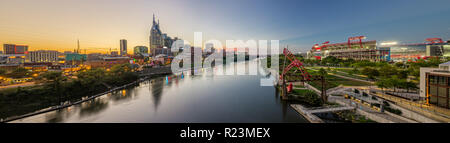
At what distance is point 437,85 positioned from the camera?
866 centimetres

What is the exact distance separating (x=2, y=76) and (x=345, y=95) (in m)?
33.1

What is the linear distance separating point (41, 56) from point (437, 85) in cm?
7874

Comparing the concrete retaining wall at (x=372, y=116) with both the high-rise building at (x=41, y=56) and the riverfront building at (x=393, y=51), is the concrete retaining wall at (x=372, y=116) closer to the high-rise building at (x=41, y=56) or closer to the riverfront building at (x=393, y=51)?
the riverfront building at (x=393, y=51)

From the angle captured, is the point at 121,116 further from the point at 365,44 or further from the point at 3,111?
the point at 365,44

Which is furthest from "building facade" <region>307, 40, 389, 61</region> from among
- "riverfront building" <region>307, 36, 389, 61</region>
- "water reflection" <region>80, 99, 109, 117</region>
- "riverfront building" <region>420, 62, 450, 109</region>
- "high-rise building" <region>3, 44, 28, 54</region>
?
"high-rise building" <region>3, 44, 28, 54</region>

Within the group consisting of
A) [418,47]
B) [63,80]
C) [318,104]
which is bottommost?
[318,104]

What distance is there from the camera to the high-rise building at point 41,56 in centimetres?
4590

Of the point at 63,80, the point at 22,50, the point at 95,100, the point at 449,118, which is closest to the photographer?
the point at 449,118

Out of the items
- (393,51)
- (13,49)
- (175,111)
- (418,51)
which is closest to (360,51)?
(393,51)

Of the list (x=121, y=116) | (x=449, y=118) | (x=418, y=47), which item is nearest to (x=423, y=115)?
(x=449, y=118)
